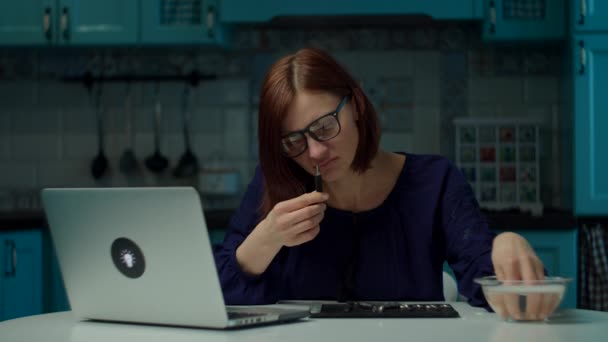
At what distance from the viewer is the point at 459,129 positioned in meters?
3.72

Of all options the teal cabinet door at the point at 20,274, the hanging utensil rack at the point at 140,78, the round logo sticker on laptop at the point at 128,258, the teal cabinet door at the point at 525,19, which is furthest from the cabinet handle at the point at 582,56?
the round logo sticker on laptop at the point at 128,258

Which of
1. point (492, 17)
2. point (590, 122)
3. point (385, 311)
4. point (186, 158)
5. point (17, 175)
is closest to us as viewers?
point (385, 311)

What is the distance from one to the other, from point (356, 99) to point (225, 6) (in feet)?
6.14

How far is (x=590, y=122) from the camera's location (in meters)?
3.39

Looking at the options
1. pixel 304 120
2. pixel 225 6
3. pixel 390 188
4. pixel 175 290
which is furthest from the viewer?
pixel 225 6

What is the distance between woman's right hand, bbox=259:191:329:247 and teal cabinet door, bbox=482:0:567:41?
214 centimetres

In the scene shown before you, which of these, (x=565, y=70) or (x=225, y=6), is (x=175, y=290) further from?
(x=565, y=70)

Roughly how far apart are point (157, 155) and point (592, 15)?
1.77 meters

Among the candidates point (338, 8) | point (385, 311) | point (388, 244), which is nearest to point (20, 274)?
point (338, 8)

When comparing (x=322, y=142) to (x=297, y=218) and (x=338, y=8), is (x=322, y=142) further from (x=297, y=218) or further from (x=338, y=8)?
(x=338, y=8)

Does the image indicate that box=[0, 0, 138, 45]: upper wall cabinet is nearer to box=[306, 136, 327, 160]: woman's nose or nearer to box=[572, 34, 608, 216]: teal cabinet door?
box=[572, 34, 608, 216]: teal cabinet door

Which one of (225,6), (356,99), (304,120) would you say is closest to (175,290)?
(304,120)

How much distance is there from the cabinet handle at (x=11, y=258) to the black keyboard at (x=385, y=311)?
1.99m

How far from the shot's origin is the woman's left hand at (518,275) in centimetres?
138
